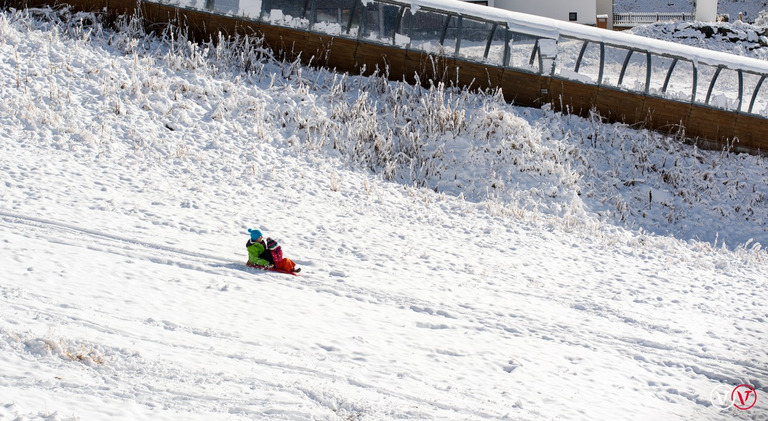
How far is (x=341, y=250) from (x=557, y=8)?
954 inches

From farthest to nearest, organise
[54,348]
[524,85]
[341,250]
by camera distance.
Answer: [524,85] < [341,250] < [54,348]

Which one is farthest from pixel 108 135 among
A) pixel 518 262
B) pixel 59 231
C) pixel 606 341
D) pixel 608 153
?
pixel 608 153

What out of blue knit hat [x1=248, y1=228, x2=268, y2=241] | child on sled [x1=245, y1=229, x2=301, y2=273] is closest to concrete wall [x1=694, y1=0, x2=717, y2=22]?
child on sled [x1=245, y1=229, x2=301, y2=273]

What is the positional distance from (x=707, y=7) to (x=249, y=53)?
90.9 ft

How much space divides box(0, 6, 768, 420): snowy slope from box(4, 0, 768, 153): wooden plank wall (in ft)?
1.91

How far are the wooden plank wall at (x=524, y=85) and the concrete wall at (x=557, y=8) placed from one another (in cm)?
1504

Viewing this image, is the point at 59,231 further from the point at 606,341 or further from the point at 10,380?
the point at 606,341

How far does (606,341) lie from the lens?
8.23 m

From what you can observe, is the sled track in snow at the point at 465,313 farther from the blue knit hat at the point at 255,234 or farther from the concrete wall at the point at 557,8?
the concrete wall at the point at 557,8

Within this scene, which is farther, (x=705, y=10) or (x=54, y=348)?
(x=705, y=10)

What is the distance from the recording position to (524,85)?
1658 centimetres

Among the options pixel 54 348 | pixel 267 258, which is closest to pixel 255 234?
pixel 267 258

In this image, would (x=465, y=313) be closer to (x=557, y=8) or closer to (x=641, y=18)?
(x=557, y=8)

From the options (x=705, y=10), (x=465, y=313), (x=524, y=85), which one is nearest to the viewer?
(x=465, y=313)
